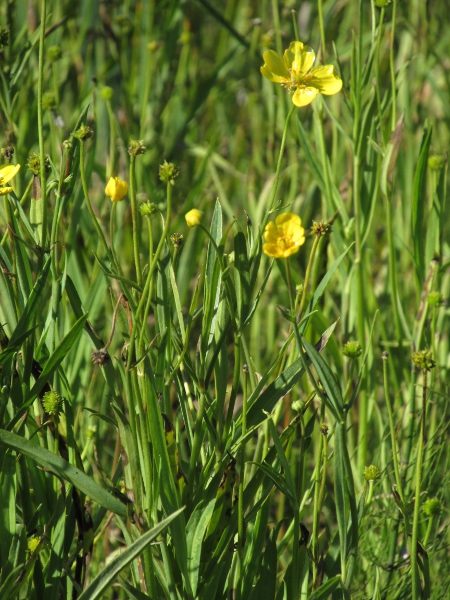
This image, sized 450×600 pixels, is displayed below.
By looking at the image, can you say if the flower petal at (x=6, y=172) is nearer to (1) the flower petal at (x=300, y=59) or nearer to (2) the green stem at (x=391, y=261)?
(1) the flower petal at (x=300, y=59)

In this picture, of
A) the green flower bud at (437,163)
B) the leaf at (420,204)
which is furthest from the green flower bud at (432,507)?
the green flower bud at (437,163)

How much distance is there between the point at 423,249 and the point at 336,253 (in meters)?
0.16

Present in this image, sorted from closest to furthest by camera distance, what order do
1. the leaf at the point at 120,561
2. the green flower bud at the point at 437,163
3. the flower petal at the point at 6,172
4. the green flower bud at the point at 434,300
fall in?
the leaf at the point at 120,561
the flower petal at the point at 6,172
the green flower bud at the point at 434,300
the green flower bud at the point at 437,163

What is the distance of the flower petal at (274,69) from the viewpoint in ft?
2.23

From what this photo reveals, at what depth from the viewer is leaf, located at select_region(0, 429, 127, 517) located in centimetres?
59

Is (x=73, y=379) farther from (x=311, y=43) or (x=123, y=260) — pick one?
(x=311, y=43)

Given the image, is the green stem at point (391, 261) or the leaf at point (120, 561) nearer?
the leaf at point (120, 561)

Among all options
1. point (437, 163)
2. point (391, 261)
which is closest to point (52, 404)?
point (391, 261)

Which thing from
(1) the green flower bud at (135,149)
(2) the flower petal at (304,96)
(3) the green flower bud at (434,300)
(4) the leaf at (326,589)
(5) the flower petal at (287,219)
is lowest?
(4) the leaf at (326,589)

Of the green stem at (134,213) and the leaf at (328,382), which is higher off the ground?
the green stem at (134,213)

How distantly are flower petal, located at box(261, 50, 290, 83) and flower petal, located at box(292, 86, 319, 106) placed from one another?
25 millimetres

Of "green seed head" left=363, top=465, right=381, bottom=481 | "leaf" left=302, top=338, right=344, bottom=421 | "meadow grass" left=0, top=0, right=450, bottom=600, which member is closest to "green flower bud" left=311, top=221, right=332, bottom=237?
"meadow grass" left=0, top=0, right=450, bottom=600

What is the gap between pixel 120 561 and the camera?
1.83 ft

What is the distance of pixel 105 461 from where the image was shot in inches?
46.8
